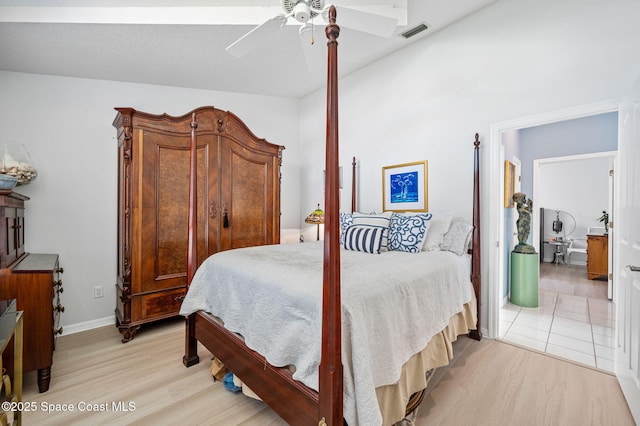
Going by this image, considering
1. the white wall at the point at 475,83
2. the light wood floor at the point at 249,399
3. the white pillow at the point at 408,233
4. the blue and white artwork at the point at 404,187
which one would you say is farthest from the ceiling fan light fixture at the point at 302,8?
the light wood floor at the point at 249,399

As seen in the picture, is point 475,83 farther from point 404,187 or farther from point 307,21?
point 307,21

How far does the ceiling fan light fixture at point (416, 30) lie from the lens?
2826 millimetres

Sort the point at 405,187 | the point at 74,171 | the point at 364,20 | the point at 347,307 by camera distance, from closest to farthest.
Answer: the point at 347,307
the point at 364,20
the point at 74,171
the point at 405,187

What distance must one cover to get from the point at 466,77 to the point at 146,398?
12.1 ft

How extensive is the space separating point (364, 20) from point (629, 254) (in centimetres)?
213

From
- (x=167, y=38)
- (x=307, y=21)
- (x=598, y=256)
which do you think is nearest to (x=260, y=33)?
(x=307, y=21)

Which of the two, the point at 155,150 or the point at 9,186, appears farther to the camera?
the point at 155,150

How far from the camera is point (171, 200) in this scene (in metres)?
2.81

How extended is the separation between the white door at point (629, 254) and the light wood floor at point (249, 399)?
0.21 meters

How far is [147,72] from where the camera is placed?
303cm

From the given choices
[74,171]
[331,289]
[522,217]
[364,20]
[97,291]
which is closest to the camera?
[331,289]

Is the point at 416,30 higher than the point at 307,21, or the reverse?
the point at 416,30

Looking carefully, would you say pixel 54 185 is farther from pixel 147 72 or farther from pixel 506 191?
pixel 506 191

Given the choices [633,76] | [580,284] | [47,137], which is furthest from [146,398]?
[580,284]
